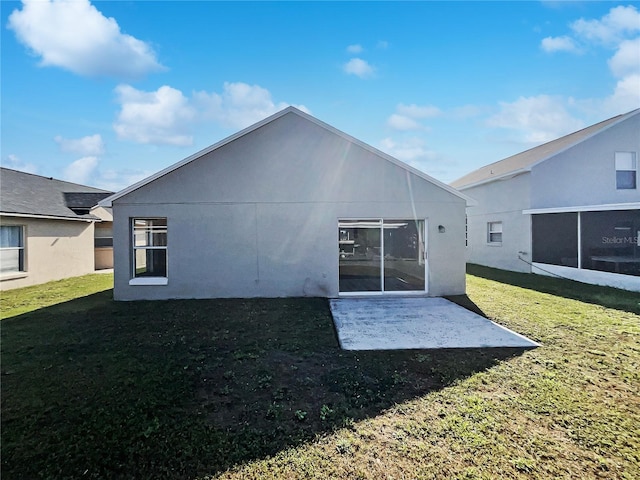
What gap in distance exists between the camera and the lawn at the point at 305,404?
3.06 m

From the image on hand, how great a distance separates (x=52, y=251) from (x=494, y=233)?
21798mm

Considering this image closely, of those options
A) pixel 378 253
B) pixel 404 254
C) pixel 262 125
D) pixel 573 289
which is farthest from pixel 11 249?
pixel 573 289

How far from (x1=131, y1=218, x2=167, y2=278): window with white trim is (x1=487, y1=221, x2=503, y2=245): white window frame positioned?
15.9 meters

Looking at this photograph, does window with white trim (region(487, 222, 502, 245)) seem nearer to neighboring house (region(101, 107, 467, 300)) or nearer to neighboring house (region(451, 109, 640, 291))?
neighboring house (region(451, 109, 640, 291))

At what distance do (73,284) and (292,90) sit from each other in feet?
39.7

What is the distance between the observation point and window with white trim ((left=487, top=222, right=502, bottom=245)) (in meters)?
17.5

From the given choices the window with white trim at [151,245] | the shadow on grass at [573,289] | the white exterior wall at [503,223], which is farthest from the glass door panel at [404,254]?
the white exterior wall at [503,223]

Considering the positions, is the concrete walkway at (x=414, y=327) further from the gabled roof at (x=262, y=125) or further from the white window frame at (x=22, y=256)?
the white window frame at (x=22, y=256)

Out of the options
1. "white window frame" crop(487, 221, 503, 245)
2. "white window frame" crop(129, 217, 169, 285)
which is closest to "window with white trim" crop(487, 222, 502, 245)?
"white window frame" crop(487, 221, 503, 245)

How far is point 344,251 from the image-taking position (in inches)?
420

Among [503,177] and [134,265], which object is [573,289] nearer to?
[503,177]

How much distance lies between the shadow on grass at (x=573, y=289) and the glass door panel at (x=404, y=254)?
14.2 feet

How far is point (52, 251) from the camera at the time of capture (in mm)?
14820

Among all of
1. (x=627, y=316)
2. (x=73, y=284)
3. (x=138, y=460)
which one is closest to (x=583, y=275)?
(x=627, y=316)
